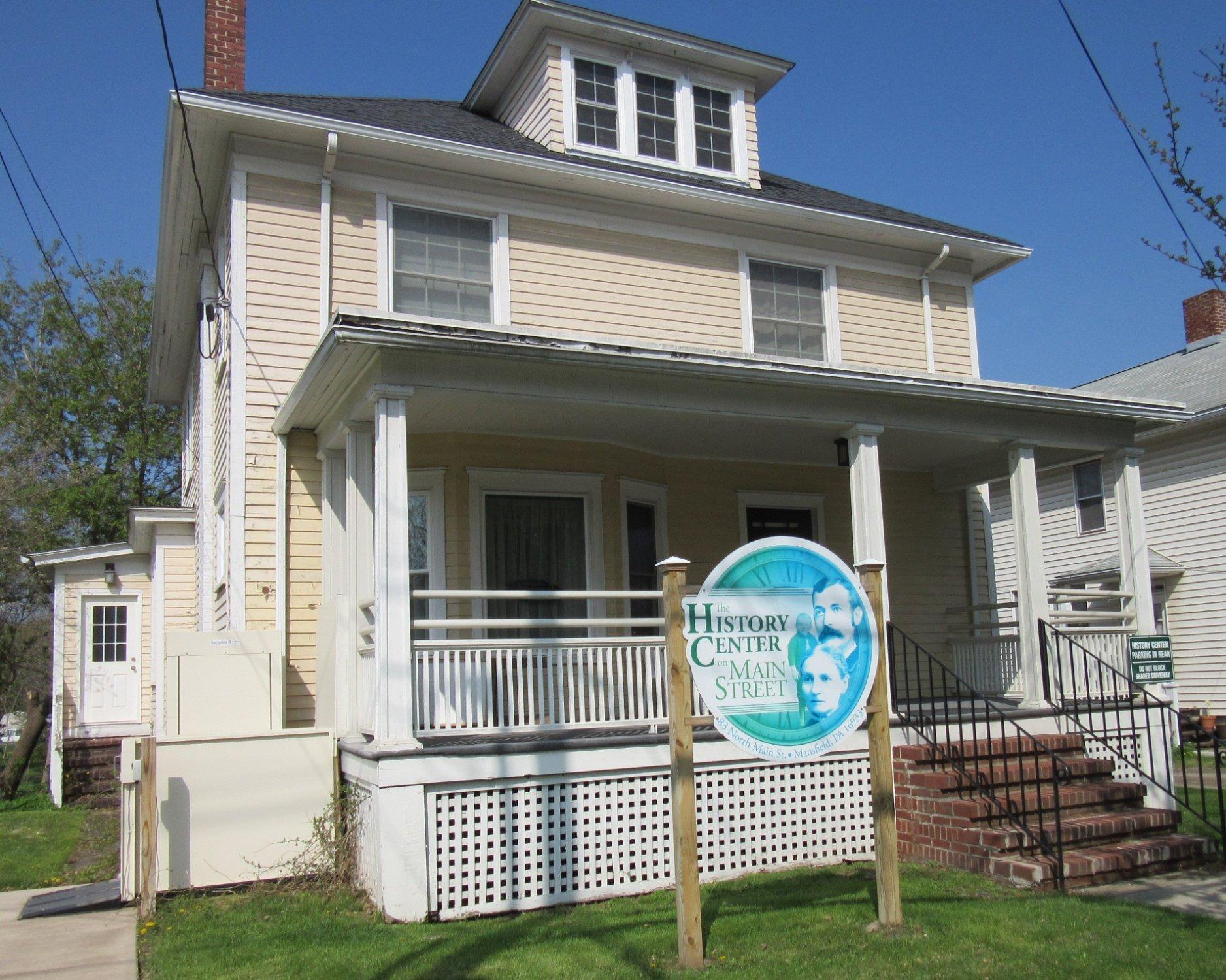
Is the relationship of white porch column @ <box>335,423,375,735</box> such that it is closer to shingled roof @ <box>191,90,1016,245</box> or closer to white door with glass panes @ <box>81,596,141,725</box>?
shingled roof @ <box>191,90,1016,245</box>

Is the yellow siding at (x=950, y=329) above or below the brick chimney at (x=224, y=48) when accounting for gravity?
below

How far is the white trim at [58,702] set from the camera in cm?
1505

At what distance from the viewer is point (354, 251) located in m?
10.9

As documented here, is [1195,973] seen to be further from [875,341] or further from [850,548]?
[875,341]

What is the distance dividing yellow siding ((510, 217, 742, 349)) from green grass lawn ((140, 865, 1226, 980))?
6.32m

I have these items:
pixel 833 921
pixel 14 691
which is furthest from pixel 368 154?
pixel 14 691

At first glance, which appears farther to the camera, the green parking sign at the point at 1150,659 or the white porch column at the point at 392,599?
the green parking sign at the point at 1150,659

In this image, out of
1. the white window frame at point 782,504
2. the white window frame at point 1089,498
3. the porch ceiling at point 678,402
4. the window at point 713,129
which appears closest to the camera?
the porch ceiling at point 678,402

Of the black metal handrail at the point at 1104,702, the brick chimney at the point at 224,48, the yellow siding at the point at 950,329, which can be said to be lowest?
the black metal handrail at the point at 1104,702

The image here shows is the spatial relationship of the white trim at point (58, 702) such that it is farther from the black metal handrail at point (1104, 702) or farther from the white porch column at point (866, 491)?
the black metal handrail at point (1104, 702)

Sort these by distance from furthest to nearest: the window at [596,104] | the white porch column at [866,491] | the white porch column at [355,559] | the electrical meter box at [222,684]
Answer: the window at [596,104] < the white porch column at [866,491] < the electrical meter box at [222,684] < the white porch column at [355,559]

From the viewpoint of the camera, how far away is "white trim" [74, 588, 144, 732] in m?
16.1

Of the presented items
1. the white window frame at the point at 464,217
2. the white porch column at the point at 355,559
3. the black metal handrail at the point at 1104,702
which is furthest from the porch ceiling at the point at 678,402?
the black metal handrail at the point at 1104,702

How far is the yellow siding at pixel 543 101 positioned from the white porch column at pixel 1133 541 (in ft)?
23.3
